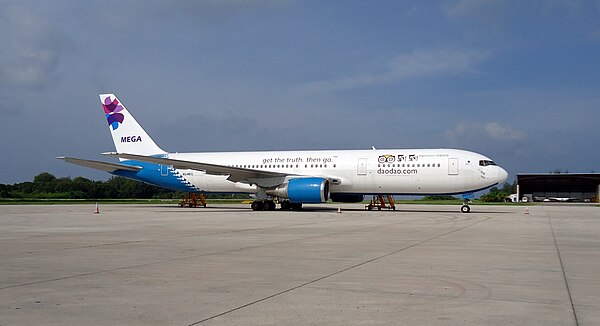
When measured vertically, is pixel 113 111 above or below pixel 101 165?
above

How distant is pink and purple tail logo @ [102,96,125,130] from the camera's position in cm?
3512

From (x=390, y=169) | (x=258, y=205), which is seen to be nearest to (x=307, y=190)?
(x=258, y=205)

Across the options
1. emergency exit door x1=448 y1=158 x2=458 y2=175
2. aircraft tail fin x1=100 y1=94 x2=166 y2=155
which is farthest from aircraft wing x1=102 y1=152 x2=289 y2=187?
emergency exit door x1=448 y1=158 x2=458 y2=175

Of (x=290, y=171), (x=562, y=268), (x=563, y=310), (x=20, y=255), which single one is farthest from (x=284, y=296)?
(x=290, y=171)

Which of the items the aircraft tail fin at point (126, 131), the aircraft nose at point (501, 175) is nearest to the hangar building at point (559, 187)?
the aircraft nose at point (501, 175)

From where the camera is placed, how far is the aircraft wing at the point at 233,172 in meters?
28.5

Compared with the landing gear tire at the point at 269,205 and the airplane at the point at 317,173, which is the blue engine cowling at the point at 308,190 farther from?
the landing gear tire at the point at 269,205

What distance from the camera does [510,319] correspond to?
4.93 meters

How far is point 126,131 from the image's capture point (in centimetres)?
3519

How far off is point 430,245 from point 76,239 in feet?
24.9

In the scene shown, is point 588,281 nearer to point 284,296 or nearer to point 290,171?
point 284,296

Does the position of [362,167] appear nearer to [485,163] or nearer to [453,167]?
[453,167]

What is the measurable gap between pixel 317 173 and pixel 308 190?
3.08 metres

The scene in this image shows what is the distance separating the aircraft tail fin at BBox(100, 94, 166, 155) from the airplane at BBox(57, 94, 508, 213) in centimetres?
21
